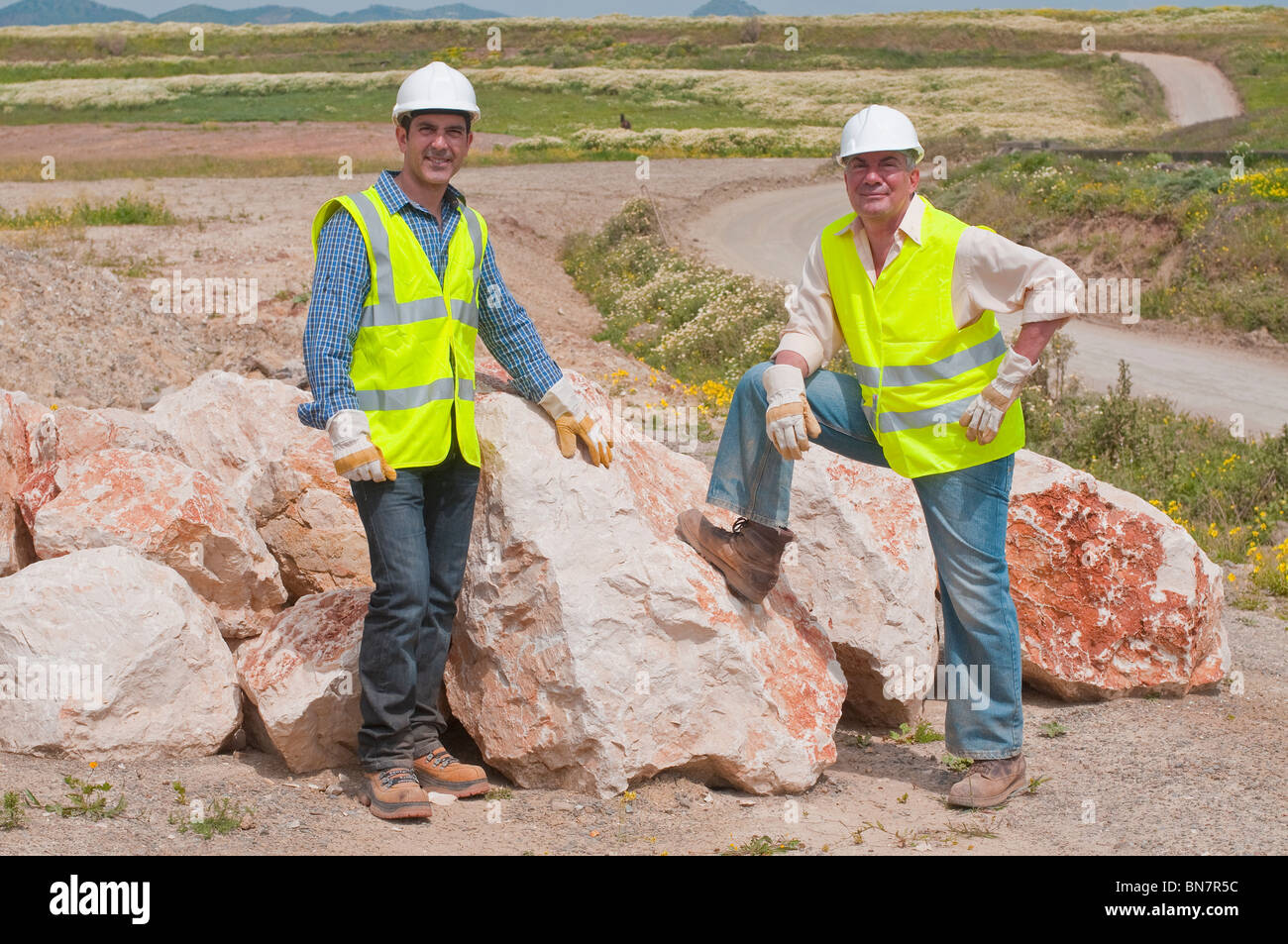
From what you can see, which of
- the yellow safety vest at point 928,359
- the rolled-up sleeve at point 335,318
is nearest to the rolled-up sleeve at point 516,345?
the rolled-up sleeve at point 335,318

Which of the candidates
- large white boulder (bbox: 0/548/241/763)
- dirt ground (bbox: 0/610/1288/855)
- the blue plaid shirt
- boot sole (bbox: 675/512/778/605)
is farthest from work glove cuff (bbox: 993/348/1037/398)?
large white boulder (bbox: 0/548/241/763)

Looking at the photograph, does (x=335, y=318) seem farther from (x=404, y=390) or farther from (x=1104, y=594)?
(x=1104, y=594)

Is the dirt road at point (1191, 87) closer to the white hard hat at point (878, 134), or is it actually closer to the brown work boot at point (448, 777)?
the white hard hat at point (878, 134)

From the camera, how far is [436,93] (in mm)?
3854

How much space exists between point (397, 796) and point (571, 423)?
137 centimetres

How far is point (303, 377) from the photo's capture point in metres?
9.82

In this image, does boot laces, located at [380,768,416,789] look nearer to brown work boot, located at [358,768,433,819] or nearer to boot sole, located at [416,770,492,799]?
brown work boot, located at [358,768,433,819]

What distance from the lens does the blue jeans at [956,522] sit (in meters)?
4.04

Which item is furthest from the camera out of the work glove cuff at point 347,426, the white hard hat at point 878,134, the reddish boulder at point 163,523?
the reddish boulder at point 163,523

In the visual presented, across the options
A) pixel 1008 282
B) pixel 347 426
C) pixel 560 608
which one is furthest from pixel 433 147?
pixel 1008 282

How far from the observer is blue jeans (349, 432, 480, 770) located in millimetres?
3846

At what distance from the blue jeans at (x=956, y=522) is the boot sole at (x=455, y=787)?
4.11 ft

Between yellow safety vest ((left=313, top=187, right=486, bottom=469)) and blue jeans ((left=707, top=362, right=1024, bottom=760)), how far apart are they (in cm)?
99

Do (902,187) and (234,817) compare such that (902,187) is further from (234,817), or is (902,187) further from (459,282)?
(234,817)
